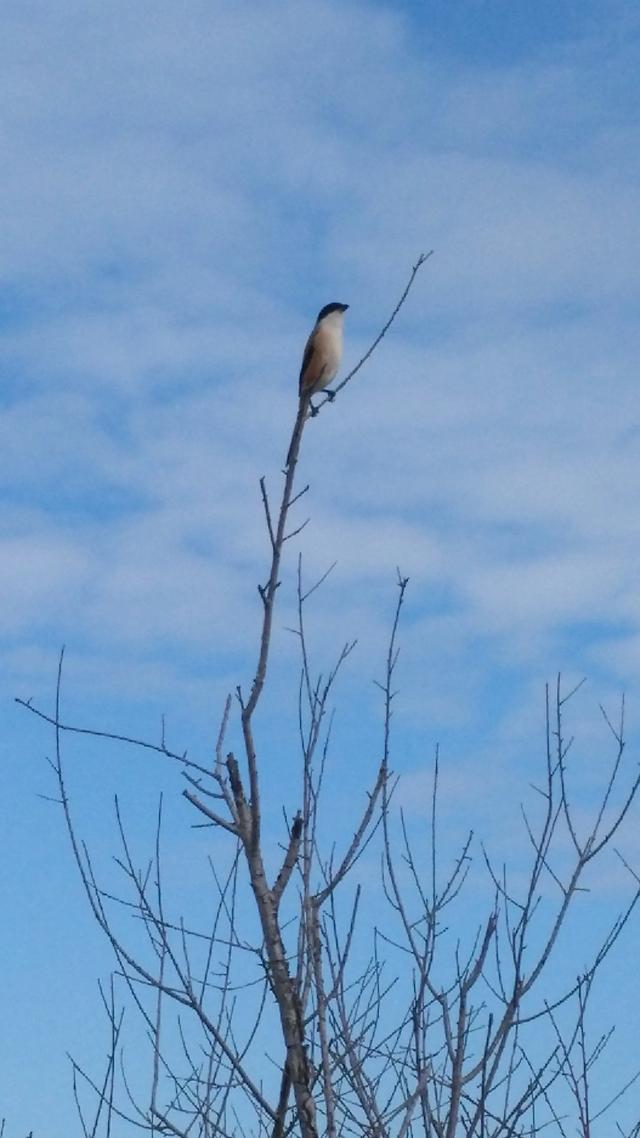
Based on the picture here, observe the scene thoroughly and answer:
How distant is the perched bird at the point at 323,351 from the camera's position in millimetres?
7477

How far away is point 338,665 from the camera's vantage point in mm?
4879

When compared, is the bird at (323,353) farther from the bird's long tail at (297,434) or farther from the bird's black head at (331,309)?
the bird's long tail at (297,434)

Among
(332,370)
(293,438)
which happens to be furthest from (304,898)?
(332,370)

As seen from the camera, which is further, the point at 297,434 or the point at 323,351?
the point at 323,351

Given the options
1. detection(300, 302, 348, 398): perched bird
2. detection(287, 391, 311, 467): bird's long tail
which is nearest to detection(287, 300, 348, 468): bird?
detection(300, 302, 348, 398): perched bird

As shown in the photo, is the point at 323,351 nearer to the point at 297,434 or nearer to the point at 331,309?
the point at 331,309

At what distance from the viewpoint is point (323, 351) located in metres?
7.62

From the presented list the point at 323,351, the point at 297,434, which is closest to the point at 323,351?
the point at 323,351

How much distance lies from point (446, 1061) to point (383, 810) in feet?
2.44

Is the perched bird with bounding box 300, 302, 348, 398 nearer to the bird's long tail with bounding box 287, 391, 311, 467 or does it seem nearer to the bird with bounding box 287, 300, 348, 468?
the bird with bounding box 287, 300, 348, 468

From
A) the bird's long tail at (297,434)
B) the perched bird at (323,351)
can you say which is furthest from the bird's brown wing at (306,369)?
the bird's long tail at (297,434)

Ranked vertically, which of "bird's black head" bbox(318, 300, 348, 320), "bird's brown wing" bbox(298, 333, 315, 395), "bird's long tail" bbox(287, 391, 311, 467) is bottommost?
"bird's long tail" bbox(287, 391, 311, 467)

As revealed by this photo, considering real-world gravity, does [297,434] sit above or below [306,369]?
below

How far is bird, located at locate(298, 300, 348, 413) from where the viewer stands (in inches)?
294
